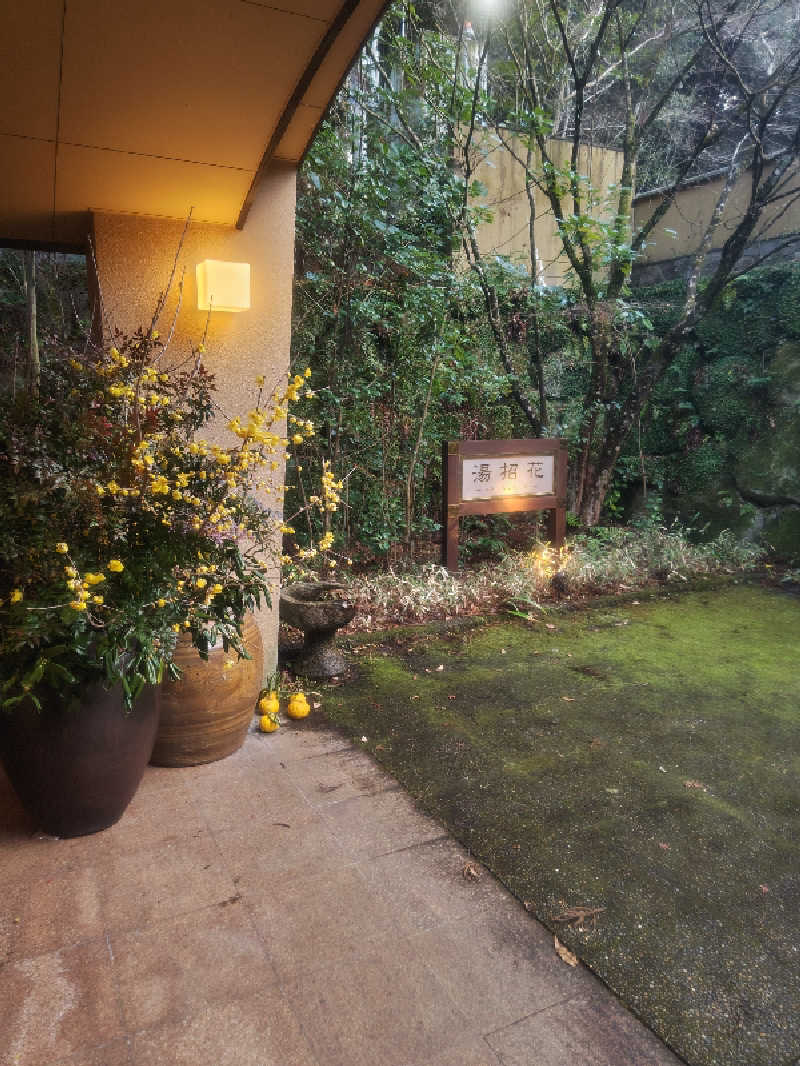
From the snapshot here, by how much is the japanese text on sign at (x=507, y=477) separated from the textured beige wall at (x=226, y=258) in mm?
2322

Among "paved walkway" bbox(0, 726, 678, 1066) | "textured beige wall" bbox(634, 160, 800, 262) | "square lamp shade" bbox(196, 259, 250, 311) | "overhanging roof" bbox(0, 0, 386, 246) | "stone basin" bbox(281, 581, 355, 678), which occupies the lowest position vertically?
"paved walkway" bbox(0, 726, 678, 1066)

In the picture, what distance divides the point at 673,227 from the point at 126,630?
347 inches

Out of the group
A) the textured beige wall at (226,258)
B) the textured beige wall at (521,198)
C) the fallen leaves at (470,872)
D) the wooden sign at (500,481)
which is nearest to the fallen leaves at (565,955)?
the fallen leaves at (470,872)

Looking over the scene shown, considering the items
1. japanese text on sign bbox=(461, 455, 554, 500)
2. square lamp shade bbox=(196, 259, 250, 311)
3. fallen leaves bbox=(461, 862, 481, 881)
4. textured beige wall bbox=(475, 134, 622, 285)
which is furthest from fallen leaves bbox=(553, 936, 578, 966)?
textured beige wall bbox=(475, 134, 622, 285)

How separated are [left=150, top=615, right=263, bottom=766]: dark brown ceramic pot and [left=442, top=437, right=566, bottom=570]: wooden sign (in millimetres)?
2697

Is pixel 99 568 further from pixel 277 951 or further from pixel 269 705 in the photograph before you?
pixel 269 705

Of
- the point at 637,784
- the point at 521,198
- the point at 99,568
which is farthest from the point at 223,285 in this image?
the point at 521,198

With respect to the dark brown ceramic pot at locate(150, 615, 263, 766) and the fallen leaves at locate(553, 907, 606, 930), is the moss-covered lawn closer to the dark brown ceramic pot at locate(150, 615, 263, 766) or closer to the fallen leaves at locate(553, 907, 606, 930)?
the fallen leaves at locate(553, 907, 606, 930)

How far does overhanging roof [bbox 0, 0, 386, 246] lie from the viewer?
2.14 metres

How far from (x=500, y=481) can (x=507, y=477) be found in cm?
8

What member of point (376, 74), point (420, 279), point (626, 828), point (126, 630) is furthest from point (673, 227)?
point (126, 630)

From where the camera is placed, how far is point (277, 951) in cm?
186

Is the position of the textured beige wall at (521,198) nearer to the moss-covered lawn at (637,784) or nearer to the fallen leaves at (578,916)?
the moss-covered lawn at (637,784)

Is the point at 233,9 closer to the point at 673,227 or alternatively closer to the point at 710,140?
the point at 710,140
